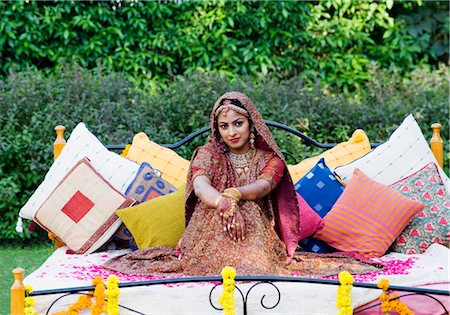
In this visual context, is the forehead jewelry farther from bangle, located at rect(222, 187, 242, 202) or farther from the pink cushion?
the pink cushion

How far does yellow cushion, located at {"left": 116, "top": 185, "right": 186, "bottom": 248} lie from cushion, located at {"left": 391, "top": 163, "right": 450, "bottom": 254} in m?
1.17

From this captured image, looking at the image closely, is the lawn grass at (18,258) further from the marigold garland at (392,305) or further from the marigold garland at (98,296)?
the marigold garland at (392,305)

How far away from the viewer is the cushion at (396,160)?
5.46m

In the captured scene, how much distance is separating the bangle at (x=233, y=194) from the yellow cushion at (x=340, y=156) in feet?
3.47

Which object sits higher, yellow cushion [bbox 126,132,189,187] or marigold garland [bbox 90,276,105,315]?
yellow cushion [bbox 126,132,189,187]

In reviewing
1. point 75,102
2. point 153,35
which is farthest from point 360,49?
point 75,102

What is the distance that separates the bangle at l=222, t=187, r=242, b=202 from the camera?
452cm

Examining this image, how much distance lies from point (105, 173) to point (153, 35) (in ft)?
10.0

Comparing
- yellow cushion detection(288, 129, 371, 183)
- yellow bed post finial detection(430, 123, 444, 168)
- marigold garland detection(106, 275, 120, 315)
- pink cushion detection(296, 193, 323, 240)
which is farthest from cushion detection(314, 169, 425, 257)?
marigold garland detection(106, 275, 120, 315)

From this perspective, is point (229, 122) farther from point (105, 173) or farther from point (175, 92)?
point (175, 92)

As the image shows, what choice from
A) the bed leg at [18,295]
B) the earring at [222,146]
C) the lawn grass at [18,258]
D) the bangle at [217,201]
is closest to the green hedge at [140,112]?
the lawn grass at [18,258]

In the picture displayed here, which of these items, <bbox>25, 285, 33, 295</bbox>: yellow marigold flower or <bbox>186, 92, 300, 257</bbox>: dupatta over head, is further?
<bbox>186, 92, 300, 257</bbox>: dupatta over head

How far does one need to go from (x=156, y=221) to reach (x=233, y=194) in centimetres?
60

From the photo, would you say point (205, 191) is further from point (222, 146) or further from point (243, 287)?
point (243, 287)
